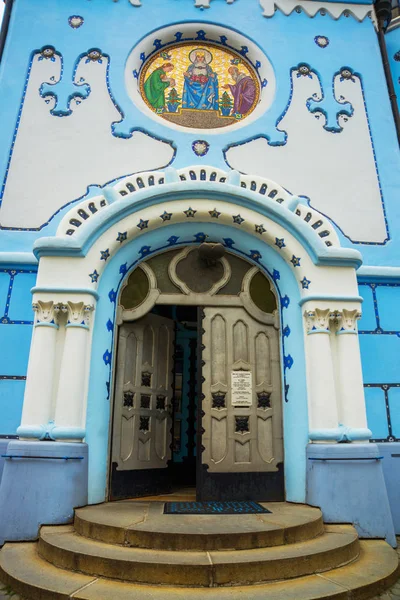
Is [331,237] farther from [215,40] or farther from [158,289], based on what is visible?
[215,40]

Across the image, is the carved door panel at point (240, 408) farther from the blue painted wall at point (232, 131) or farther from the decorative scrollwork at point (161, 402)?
the blue painted wall at point (232, 131)

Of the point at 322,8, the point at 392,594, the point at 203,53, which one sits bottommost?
the point at 392,594

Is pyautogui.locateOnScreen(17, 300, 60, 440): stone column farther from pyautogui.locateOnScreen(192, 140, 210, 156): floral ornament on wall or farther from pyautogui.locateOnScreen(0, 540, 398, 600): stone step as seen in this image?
pyautogui.locateOnScreen(192, 140, 210, 156): floral ornament on wall

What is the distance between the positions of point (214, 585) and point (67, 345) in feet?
9.39

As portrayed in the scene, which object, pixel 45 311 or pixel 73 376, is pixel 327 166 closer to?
pixel 45 311

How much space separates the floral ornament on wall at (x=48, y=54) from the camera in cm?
723

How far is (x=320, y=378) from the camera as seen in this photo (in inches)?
202

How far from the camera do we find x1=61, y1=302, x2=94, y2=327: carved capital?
5.11 m

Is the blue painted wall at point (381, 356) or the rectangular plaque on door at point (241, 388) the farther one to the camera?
the blue painted wall at point (381, 356)

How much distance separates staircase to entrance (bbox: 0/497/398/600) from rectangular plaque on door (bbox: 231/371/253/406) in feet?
4.67

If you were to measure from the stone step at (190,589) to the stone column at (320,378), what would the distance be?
144 centimetres

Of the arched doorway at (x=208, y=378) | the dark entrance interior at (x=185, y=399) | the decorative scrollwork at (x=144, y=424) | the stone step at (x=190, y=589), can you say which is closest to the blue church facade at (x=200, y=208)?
the arched doorway at (x=208, y=378)

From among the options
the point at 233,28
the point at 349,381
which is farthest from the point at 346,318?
the point at 233,28

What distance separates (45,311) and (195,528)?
111 inches
